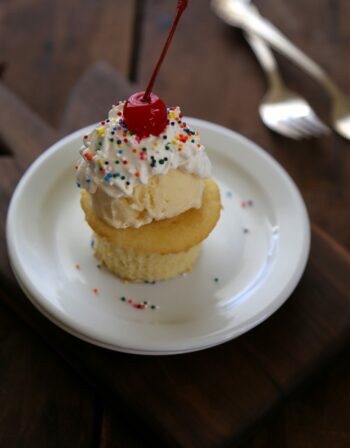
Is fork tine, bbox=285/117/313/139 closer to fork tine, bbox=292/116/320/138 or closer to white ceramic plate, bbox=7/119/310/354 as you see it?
fork tine, bbox=292/116/320/138

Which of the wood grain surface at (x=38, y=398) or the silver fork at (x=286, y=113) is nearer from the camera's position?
the wood grain surface at (x=38, y=398)

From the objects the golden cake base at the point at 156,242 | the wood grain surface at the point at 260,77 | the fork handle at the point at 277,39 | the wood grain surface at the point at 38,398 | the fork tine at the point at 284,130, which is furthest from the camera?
the fork handle at the point at 277,39

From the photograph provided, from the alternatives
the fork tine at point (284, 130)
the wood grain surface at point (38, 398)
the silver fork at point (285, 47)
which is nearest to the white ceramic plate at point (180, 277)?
the wood grain surface at point (38, 398)

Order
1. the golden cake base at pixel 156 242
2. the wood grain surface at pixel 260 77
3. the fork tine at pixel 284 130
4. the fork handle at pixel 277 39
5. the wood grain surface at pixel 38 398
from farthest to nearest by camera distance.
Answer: the fork handle at pixel 277 39 < the fork tine at pixel 284 130 < the wood grain surface at pixel 260 77 < the golden cake base at pixel 156 242 < the wood grain surface at pixel 38 398

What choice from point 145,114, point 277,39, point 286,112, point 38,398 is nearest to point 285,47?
point 277,39

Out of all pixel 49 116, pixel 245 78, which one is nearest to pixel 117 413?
pixel 49 116

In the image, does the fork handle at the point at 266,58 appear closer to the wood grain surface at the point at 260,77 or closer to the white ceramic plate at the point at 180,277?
the wood grain surface at the point at 260,77
